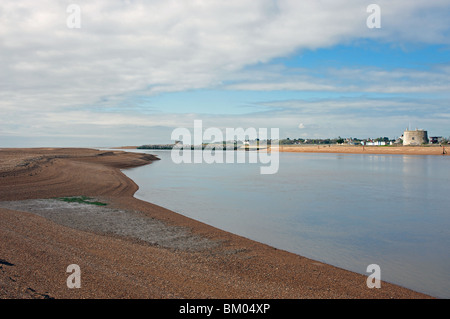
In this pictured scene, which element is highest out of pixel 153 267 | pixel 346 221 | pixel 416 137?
pixel 416 137

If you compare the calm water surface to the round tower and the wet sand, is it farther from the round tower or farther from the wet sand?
the round tower

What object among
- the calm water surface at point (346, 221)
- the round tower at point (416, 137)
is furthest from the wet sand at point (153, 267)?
the round tower at point (416, 137)

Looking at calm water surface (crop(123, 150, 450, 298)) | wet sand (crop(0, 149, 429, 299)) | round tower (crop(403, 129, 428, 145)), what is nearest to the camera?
wet sand (crop(0, 149, 429, 299))

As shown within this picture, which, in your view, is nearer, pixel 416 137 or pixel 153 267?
pixel 153 267

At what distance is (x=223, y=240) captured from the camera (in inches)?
342


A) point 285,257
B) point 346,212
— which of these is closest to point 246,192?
point 346,212

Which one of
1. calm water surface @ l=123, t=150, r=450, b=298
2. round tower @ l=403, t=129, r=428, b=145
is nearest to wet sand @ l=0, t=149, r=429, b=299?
calm water surface @ l=123, t=150, r=450, b=298

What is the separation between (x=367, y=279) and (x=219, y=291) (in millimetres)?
3201

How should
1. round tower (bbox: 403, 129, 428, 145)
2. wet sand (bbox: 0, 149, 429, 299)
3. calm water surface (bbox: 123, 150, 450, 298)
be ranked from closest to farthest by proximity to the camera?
1. wet sand (bbox: 0, 149, 429, 299)
2. calm water surface (bbox: 123, 150, 450, 298)
3. round tower (bbox: 403, 129, 428, 145)

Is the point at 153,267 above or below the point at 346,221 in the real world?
above

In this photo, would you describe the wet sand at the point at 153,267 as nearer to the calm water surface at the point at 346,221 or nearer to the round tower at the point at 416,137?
the calm water surface at the point at 346,221

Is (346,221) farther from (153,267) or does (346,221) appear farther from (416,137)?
(416,137)

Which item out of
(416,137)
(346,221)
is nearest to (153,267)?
(346,221)

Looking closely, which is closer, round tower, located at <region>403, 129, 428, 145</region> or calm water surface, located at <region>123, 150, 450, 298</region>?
calm water surface, located at <region>123, 150, 450, 298</region>
